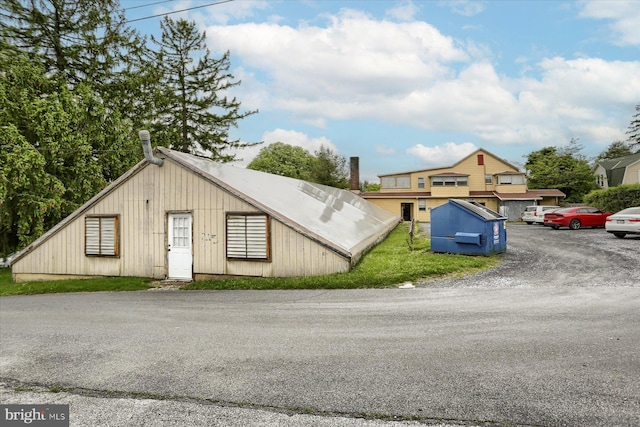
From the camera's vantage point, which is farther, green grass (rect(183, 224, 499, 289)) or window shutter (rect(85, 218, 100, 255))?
window shutter (rect(85, 218, 100, 255))

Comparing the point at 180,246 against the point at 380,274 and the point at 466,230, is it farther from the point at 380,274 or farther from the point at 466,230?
the point at 466,230

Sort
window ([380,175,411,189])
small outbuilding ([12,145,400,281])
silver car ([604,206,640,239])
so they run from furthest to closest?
1. window ([380,175,411,189])
2. silver car ([604,206,640,239])
3. small outbuilding ([12,145,400,281])

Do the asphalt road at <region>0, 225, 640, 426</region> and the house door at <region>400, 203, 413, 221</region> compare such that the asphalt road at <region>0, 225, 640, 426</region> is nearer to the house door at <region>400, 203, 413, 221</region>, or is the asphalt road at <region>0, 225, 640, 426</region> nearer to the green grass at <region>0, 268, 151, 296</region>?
the green grass at <region>0, 268, 151, 296</region>

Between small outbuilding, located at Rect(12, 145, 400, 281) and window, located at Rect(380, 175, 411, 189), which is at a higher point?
window, located at Rect(380, 175, 411, 189)

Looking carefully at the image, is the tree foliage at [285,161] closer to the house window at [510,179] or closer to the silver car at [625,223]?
the house window at [510,179]

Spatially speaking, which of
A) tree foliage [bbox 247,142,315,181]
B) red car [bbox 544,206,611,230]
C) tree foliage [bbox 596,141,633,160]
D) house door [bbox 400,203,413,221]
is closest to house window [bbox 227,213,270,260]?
red car [bbox 544,206,611,230]

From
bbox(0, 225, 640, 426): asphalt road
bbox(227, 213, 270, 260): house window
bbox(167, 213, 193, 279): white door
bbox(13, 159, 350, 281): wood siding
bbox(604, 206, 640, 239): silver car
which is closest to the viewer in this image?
bbox(0, 225, 640, 426): asphalt road

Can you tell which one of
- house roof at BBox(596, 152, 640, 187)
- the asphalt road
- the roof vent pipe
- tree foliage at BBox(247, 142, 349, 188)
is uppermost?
tree foliage at BBox(247, 142, 349, 188)

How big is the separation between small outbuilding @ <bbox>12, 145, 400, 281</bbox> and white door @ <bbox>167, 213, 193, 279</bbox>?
1.2 inches

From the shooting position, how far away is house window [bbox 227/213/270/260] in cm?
1095

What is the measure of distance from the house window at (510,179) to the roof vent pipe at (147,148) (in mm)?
37847

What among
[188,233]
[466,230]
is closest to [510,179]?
[466,230]

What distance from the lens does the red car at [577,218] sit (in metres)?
22.8

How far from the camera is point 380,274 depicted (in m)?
10.1
